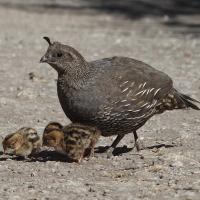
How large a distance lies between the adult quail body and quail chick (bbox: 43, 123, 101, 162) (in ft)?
0.30

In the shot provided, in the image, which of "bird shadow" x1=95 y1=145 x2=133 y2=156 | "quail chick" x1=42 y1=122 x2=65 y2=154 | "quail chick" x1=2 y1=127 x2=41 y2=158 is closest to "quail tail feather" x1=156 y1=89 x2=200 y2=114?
"bird shadow" x1=95 y1=145 x2=133 y2=156

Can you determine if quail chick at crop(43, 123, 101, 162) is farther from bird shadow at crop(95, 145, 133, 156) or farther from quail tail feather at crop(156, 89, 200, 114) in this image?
quail tail feather at crop(156, 89, 200, 114)

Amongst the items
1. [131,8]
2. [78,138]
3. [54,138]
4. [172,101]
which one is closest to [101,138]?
[172,101]

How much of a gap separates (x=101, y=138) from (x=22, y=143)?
1777mm

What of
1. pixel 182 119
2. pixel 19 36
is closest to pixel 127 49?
pixel 19 36

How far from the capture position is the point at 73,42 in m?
17.3

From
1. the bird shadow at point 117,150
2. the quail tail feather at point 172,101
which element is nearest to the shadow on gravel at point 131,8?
the quail tail feather at point 172,101

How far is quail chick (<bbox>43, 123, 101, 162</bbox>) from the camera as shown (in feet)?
25.8

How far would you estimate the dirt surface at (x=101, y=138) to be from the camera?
7.01m

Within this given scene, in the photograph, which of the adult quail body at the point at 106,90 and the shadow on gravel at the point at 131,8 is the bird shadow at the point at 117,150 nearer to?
the adult quail body at the point at 106,90

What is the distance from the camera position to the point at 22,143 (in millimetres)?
8281

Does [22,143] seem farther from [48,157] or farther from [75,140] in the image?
[75,140]

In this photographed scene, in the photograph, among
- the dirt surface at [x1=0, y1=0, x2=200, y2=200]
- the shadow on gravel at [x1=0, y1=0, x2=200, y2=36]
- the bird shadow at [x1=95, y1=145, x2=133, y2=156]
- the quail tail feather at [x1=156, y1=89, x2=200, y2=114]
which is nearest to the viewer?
the dirt surface at [x1=0, y1=0, x2=200, y2=200]

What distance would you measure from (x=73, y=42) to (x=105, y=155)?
29.8 ft
